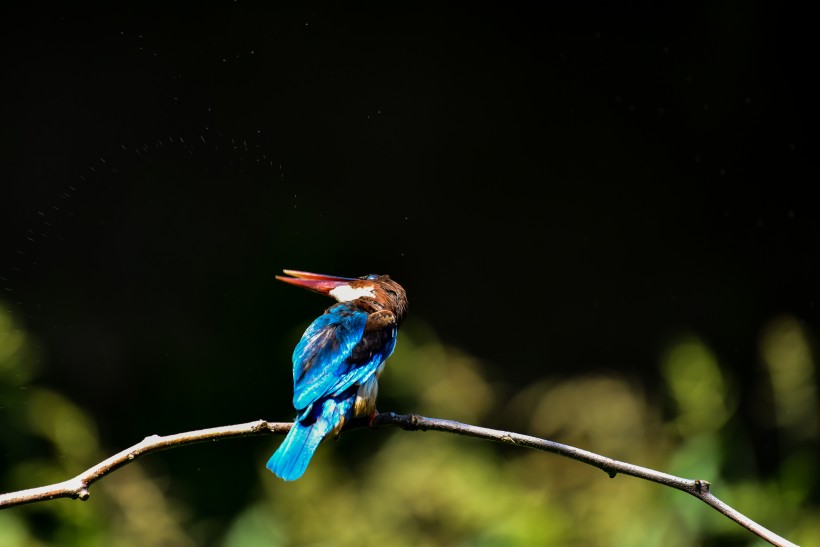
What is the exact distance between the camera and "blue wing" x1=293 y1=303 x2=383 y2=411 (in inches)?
72.1

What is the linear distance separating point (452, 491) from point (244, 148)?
4.80ft

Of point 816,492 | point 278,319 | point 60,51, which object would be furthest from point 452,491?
point 60,51

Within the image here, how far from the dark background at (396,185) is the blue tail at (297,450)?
1.29m

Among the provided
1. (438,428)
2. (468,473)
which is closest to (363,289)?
(438,428)

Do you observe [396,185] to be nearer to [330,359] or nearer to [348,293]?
[348,293]

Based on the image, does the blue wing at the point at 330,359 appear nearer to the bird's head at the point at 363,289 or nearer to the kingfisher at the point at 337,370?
the kingfisher at the point at 337,370

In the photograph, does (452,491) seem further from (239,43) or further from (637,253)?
(239,43)

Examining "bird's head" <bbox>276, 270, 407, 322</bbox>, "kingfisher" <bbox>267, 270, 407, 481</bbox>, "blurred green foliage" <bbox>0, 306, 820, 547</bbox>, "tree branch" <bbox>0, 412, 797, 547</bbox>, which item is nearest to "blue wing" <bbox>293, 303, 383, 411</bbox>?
"kingfisher" <bbox>267, 270, 407, 481</bbox>

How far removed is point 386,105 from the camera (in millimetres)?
3418

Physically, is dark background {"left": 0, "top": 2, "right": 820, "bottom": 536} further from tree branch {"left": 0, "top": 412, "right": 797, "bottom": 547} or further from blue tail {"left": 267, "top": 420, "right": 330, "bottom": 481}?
tree branch {"left": 0, "top": 412, "right": 797, "bottom": 547}

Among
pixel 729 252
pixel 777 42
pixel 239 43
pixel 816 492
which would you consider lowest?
pixel 816 492

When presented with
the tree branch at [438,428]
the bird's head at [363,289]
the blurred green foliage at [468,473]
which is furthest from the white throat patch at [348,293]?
the blurred green foliage at [468,473]

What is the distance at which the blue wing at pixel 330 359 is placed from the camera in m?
1.83

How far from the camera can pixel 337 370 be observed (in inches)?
74.3
